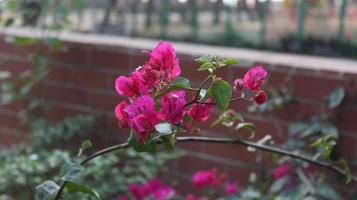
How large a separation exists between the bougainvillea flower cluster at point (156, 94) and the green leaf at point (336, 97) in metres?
0.81

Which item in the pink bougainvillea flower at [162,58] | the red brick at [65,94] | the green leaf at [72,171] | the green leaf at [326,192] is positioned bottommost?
the green leaf at [326,192]

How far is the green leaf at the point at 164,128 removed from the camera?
3.11 feet

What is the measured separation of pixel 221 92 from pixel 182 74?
1.18m

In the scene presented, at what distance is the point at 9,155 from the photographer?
6.93 ft

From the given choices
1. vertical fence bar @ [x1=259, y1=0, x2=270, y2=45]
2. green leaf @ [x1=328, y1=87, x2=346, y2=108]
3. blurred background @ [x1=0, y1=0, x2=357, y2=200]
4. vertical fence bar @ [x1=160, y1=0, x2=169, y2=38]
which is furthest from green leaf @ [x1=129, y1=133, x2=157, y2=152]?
vertical fence bar @ [x1=160, y1=0, x2=169, y2=38]

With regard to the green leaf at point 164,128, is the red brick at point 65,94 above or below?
below

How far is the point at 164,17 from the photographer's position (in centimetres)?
264

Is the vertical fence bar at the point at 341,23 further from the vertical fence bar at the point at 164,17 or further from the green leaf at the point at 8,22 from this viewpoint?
the green leaf at the point at 8,22

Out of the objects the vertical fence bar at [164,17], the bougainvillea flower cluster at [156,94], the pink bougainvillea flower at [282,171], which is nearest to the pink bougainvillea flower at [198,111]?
the bougainvillea flower cluster at [156,94]

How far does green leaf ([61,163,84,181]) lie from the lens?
3.39ft

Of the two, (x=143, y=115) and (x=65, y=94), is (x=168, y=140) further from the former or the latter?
(x=65, y=94)

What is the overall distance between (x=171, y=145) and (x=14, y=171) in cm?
101

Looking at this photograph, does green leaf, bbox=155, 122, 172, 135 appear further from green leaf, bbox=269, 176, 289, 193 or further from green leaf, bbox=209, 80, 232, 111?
green leaf, bbox=269, 176, 289, 193

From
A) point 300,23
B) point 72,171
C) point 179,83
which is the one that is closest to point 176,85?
point 179,83
